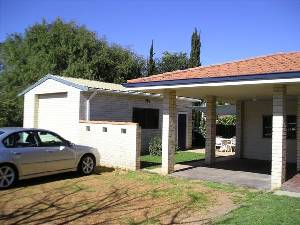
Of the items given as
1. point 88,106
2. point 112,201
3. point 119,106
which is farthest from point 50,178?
point 119,106

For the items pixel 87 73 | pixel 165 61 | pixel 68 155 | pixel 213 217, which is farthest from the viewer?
pixel 165 61

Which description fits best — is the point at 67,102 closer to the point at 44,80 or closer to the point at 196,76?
the point at 44,80

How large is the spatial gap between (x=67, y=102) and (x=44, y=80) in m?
2.15

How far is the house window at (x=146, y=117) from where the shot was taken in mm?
19984

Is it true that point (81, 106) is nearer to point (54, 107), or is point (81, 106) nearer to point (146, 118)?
point (54, 107)

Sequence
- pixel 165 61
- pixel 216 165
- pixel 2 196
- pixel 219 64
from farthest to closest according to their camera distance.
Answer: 1. pixel 165 61
2. pixel 216 165
3. pixel 219 64
4. pixel 2 196

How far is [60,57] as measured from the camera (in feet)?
126

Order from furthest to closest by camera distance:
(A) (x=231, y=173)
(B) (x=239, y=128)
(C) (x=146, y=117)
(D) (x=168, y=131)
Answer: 1. (C) (x=146, y=117)
2. (B) (x=239, y=128)
3. (A) (x=231, y=173)
4. (D) (x=168, y=131)

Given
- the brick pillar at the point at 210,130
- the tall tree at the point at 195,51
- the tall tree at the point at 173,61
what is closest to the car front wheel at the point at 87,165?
the brick pillar at the point at 210,130

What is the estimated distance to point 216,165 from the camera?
50.6 feet

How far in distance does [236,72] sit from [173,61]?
40935mm

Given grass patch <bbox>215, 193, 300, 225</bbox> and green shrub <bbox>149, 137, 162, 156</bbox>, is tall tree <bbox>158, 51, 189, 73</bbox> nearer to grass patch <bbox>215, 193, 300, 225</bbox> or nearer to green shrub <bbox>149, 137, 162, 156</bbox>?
green shrub <bbox>149, 137, 162, 156</bbox>

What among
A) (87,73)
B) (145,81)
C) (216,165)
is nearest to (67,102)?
(145,81)

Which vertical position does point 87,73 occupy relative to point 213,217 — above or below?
above
